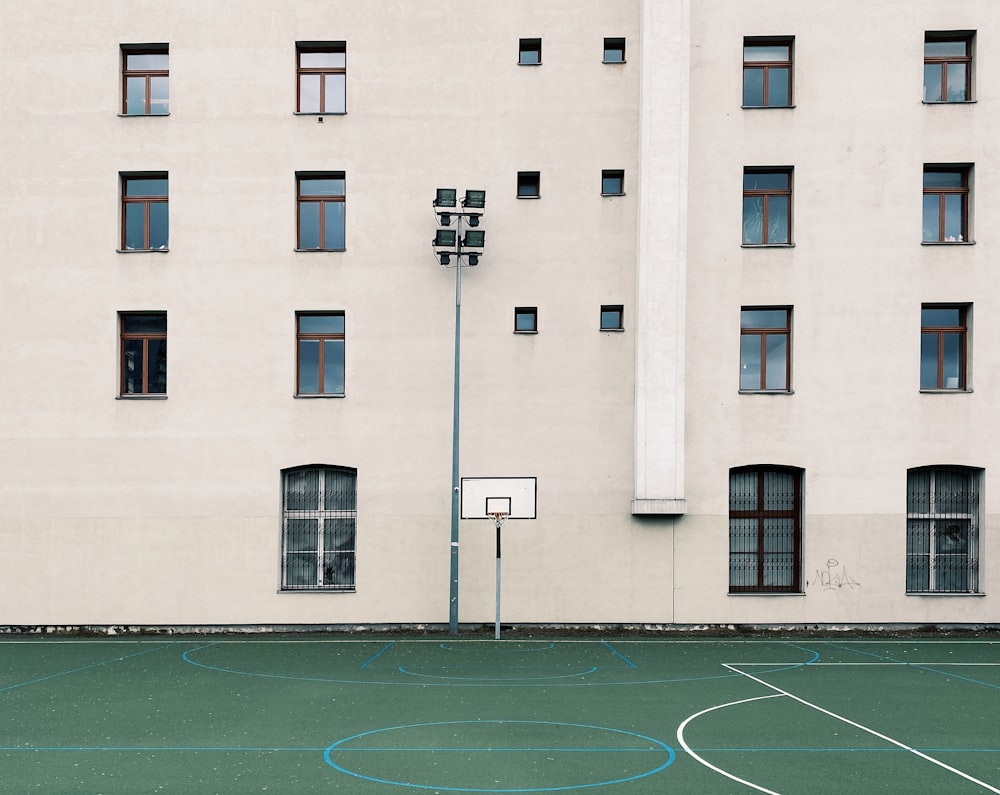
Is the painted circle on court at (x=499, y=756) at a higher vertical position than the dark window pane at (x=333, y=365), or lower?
lower

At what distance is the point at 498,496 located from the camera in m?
21.0

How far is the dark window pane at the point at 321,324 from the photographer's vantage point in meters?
21.7

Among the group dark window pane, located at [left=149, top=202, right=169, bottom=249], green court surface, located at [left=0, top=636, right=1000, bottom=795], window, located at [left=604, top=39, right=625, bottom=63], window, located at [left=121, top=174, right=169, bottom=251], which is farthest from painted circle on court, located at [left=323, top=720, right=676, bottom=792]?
window, located at [left=604, top=39, right=625, bottom=63]

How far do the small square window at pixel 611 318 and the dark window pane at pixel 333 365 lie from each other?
559 cm

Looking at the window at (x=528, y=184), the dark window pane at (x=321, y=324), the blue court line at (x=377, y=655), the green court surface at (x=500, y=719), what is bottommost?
the blue court line at (x=377, y=655)

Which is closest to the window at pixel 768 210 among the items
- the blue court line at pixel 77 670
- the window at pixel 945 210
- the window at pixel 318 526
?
the window at pixel 945 210

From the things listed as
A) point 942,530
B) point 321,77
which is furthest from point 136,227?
A: point 942,530

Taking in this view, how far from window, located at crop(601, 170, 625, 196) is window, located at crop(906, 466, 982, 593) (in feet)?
28.1

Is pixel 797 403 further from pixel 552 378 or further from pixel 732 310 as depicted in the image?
pixel 552 378

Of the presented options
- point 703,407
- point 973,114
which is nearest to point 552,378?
point 703,407

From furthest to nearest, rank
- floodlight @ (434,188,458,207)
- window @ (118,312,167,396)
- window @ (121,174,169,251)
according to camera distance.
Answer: window @ (121,174,169,251) < window @ (118,312,167,396) < floodlight @ (434,188,458,207)

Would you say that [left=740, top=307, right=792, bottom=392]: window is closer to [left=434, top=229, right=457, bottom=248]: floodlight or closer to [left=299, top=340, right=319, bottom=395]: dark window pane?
[left=434, top=229, right=457, bottom=248]: floodlight

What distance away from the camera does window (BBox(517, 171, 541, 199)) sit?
2159cm

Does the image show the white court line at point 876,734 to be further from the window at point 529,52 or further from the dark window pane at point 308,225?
the window at point 529,52
